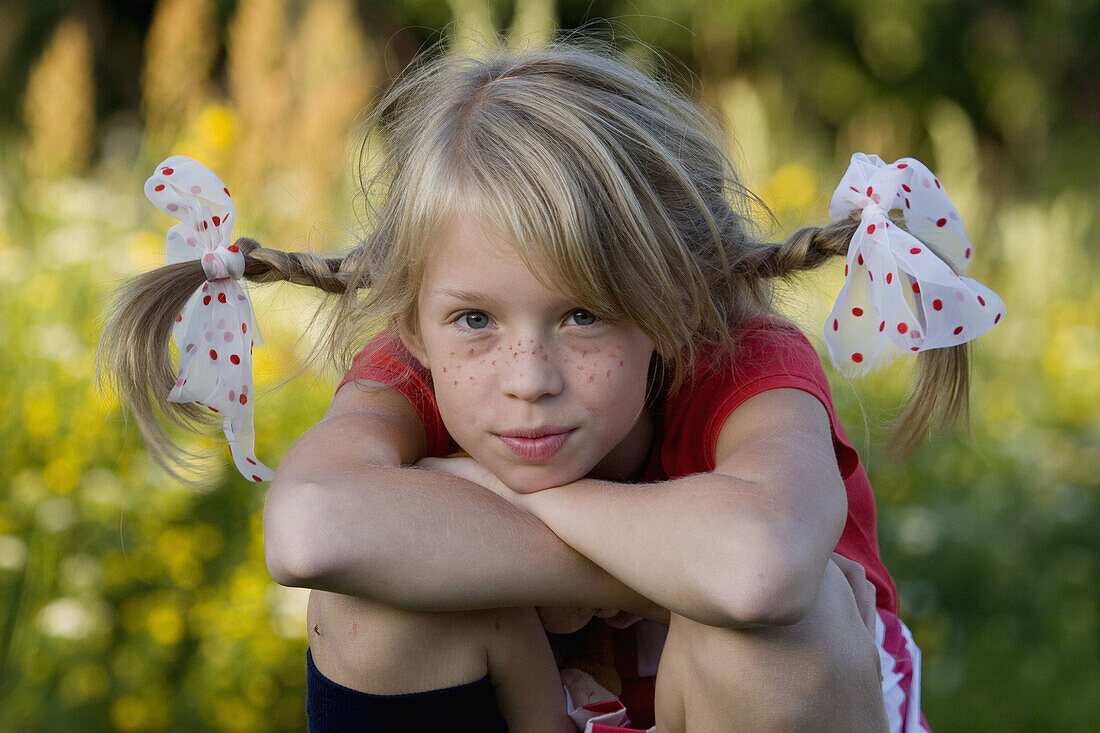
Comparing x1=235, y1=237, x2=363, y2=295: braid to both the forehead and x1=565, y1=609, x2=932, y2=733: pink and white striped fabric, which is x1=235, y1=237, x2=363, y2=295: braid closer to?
the forehead

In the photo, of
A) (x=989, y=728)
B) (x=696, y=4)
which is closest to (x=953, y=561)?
(x=989, y=728)

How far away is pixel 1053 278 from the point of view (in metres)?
3.63

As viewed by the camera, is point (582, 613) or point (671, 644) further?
point (582, 613)

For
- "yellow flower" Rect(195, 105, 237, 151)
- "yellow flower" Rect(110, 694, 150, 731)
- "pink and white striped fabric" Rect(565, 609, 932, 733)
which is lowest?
"yellow flower" Rect(110, 694, 150, 731)

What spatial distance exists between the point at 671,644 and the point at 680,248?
1.48 feet

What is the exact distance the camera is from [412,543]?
1198 mm

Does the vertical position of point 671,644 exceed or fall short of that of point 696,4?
it falls short

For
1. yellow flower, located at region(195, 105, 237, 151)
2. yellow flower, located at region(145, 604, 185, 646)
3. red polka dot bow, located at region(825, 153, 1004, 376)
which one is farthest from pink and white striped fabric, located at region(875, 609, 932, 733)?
yellow flower, located at region(195, 105, 237, 151)

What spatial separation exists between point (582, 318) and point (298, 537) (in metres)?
0.39

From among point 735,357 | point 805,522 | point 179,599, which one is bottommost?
point 179,599

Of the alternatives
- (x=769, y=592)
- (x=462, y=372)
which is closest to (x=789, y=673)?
(x=769, y=592)

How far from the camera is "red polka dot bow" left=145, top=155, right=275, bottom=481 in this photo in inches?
56.2

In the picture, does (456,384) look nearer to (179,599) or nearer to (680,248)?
(680,248)

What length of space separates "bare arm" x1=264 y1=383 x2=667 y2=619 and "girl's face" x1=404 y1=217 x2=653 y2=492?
0.07 m
